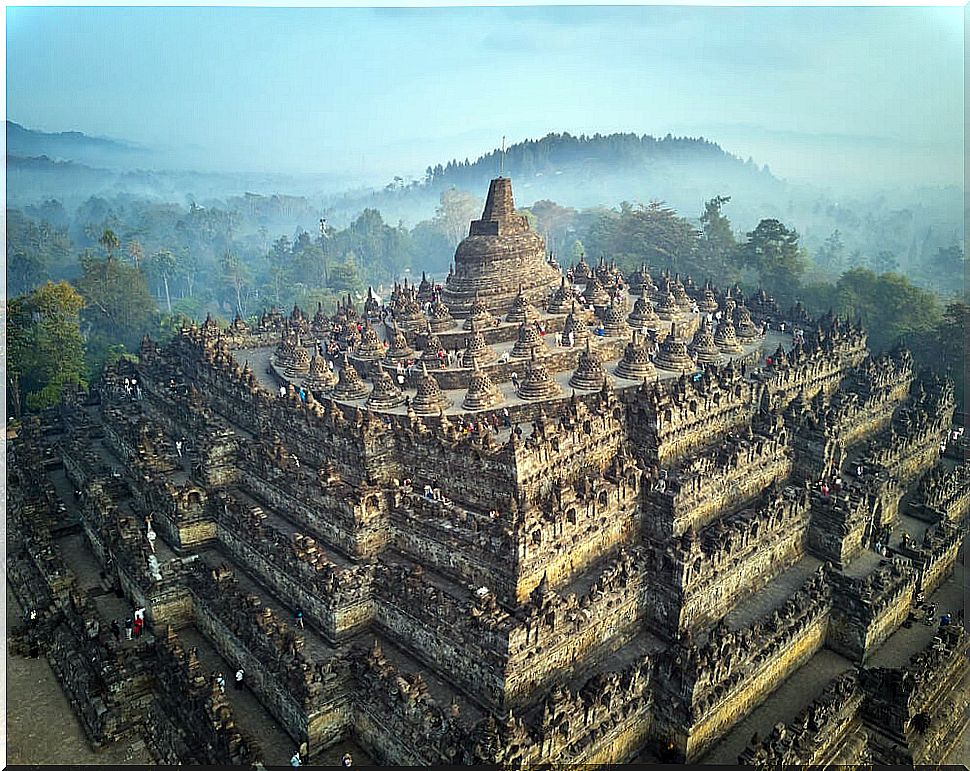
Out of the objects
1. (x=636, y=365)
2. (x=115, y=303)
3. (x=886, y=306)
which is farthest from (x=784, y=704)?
(x=115, y=303)

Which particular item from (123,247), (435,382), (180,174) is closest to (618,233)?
(435,382)

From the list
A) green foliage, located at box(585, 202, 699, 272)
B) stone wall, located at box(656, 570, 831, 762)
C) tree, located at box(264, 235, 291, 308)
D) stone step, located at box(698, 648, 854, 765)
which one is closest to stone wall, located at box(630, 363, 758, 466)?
stone wall, located at box(656, 570, 831, 762)

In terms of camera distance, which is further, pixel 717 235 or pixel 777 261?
pixel 717 235

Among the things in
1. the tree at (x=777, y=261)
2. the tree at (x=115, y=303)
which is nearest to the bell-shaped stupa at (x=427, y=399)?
the tree at (x=777, y=261)

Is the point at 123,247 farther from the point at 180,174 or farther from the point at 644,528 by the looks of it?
the point at 644,528

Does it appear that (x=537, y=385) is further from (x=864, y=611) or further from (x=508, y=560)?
(x=864, y=611)

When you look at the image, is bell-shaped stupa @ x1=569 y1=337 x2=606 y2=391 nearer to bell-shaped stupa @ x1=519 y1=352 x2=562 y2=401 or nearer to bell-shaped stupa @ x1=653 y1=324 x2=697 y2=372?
bell-shaped stupa @ x1=519 y1=352 x2=562 y2=401
